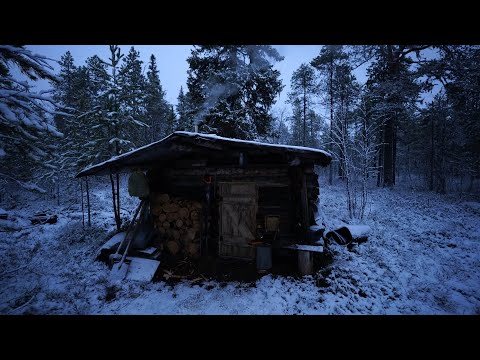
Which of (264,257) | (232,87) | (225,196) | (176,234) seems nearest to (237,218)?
(225,196)

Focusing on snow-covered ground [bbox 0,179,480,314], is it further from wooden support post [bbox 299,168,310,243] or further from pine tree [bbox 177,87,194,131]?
pine tree [bbox 177,87,194,131]

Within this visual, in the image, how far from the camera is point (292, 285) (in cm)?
599

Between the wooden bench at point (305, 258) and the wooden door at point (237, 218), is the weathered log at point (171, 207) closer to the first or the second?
the wooden door at point (237, 218)

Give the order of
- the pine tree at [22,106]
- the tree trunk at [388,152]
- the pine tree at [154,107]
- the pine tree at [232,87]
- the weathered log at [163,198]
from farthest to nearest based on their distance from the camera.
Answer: the pine tree at [154,107] < the tree trunk at [388,152] < the pine tree at [232,87] < the weathered log at [163,198] < the pine tree at [22,106]

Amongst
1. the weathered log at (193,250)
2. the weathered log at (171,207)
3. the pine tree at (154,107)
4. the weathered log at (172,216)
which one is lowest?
the weathered log at (193,250)

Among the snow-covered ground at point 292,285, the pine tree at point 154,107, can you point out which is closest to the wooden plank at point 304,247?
A: the snow-covered ground at point 292,285

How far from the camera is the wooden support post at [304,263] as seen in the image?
6.53 m

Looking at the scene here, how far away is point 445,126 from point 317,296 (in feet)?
79.0

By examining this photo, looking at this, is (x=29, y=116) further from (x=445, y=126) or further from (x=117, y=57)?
(x=445, y=126)

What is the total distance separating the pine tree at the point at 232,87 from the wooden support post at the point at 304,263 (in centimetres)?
912

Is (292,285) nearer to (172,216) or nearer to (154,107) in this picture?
(172,216)
